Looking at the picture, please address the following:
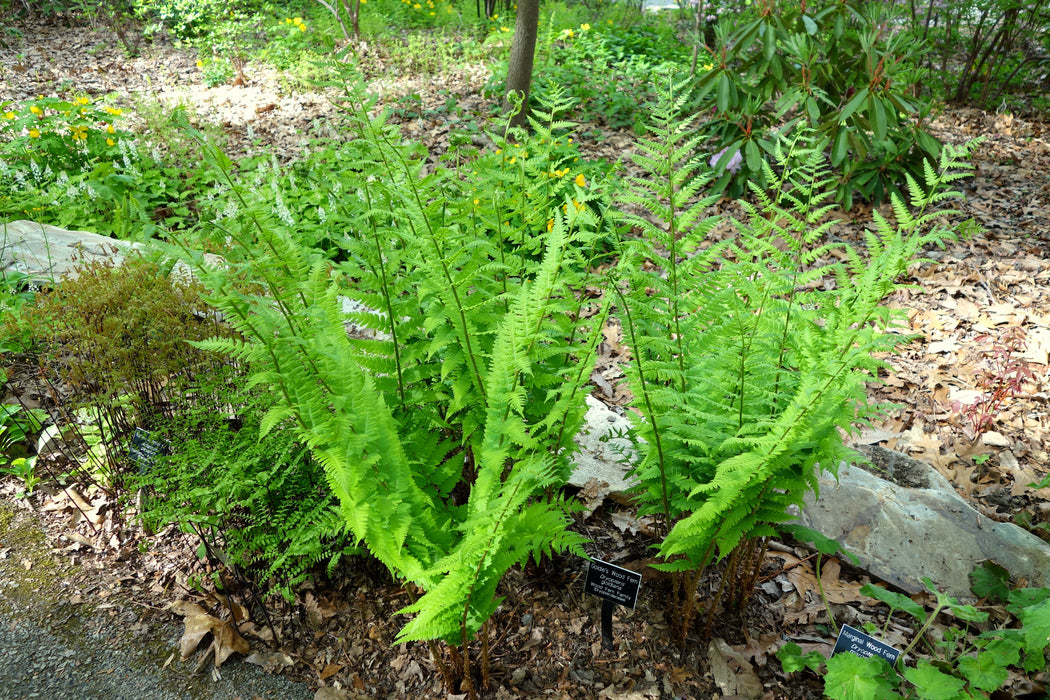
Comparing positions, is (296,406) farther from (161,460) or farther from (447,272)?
(161,460)

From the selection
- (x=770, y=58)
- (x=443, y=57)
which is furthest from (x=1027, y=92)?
(x=443, y=57)

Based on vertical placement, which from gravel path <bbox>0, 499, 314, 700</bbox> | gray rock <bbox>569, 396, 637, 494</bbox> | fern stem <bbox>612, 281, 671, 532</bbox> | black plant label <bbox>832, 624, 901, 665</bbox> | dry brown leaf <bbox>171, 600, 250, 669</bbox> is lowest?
gravel path <bbox>0, 499, 314, 700</bbox>

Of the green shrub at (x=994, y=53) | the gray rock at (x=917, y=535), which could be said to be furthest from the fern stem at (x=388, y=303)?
the green shrub at (x=994, y=53)

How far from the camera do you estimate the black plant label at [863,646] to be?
5.51 ft

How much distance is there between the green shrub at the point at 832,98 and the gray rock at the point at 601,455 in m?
2.63

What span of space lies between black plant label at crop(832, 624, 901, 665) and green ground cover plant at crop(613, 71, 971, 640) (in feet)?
1.01

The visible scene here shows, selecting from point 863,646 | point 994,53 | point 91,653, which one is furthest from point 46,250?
point 994,53

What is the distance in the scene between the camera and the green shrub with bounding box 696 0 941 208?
4418 millimetres

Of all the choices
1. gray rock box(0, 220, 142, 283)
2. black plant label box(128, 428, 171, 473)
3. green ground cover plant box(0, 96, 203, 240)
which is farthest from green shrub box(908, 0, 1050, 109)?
black plant label box(128, 428, 171, 473)

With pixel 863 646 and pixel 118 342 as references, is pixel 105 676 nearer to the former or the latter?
pixel 118 342

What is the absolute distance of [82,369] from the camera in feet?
7.64

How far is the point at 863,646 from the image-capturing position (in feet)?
5.64

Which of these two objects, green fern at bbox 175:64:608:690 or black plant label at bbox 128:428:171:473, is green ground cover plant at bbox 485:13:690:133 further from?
black plant label at bbox 128:428:171:473

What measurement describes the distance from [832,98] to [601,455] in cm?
398
